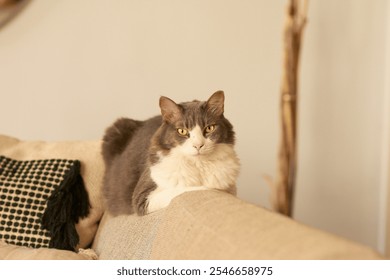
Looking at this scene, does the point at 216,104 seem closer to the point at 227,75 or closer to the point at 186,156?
the point at 186,156

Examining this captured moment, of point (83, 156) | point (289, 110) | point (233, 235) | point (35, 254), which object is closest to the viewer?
point (233, 235)

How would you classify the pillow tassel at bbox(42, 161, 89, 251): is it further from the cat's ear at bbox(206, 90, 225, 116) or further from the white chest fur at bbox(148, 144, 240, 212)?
the cat's ear at bbox(206, 90, 225, 116)

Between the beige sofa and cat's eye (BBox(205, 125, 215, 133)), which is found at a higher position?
cat's eye (BBox(205, 125, 215, 133))

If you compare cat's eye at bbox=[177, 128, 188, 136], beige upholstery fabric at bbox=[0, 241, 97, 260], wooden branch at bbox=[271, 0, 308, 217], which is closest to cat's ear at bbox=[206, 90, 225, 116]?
cat's eye at bbox=[177, 128, 188, 136]

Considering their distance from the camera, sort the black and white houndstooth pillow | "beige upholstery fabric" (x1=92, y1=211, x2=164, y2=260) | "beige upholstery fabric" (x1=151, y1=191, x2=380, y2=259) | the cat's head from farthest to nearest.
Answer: the black and white houndstooth pillow, the cat's head, "beige upholstery fabric" (x1=92, y1=211, x2=164, y2=260), "beige upholstery fabric" (x1=151, y1=191, x2=380, y2=259)

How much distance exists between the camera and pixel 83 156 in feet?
5.49

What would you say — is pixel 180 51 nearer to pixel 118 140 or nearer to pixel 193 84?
pixel 193 84

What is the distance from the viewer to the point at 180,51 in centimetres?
206

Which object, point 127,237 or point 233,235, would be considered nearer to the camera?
point 233,235

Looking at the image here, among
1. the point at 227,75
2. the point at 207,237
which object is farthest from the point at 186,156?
the point at 227,75

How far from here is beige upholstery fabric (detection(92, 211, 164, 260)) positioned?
1093 millimetres

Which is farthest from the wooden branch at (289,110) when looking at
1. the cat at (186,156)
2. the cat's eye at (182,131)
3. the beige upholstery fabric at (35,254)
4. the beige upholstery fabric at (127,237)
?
the beige upholstery fabric at (35,254)

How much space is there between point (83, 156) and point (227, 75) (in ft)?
2.73
